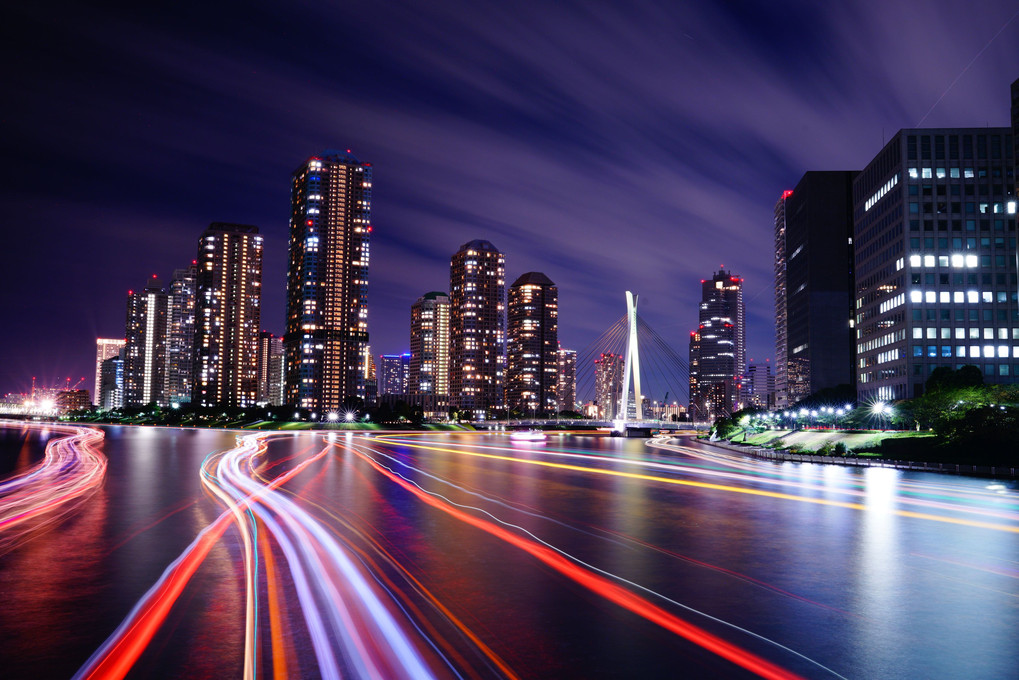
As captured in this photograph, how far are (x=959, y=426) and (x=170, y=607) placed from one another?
49648 millimetres

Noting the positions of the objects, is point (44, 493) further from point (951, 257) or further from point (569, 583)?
point (951, 257)

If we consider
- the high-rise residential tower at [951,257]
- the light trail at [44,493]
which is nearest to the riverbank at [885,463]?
the light trail at [44,493]

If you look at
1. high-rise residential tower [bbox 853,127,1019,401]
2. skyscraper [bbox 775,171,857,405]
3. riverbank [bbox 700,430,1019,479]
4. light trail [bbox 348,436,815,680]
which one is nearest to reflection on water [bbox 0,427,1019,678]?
light trail [bbox 348,436,815,680]

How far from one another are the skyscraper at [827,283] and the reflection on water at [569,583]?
173918 mm

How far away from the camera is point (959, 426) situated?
46406 mm

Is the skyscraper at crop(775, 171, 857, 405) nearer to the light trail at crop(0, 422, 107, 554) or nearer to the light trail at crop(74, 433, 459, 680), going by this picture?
the light trail at crop(0, 422, 107, 554)

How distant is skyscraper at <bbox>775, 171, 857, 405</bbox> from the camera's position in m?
186

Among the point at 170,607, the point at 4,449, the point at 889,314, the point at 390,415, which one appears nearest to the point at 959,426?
the point at 170,607

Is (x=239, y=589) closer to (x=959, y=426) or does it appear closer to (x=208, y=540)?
(x=208, y=540)

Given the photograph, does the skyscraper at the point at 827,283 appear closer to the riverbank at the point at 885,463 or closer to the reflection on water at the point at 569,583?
the riverbank at the point at 885,463

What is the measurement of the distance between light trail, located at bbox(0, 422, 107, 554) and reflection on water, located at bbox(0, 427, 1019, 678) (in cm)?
88

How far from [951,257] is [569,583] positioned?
123 m

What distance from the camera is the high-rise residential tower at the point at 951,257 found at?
110m

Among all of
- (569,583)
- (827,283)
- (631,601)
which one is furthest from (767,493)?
(827,283)
